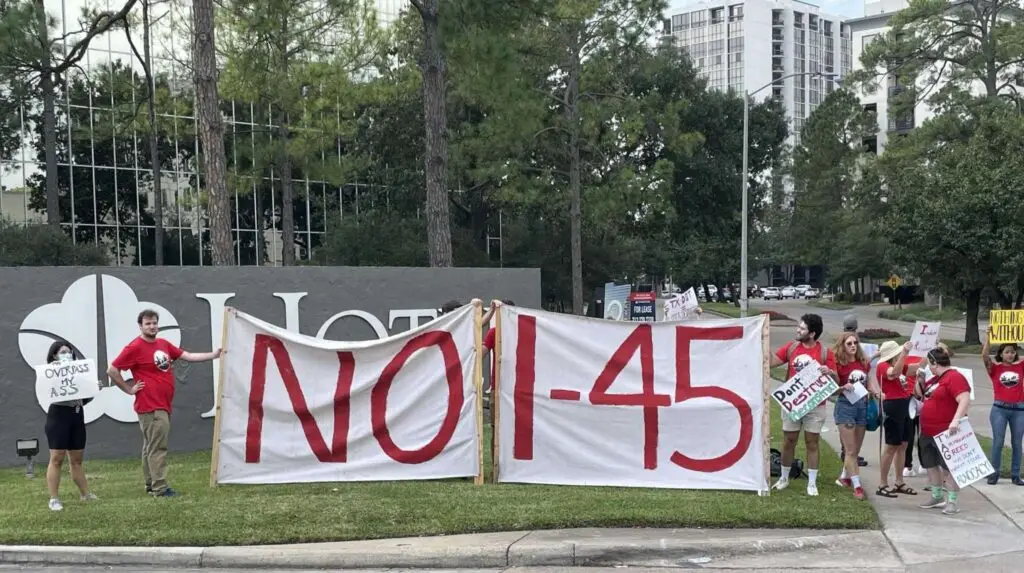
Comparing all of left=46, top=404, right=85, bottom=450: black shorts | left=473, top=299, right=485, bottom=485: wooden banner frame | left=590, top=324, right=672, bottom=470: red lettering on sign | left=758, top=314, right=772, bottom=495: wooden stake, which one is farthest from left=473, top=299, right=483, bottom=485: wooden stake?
left=46, top=404, right=85, bottom=450: black shorts

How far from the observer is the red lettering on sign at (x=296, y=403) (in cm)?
920

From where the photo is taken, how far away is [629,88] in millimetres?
37469

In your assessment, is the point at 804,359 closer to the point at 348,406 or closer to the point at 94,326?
the point at 348,406

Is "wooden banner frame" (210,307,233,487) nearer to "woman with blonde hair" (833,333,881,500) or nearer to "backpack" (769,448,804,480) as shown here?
"backpack" (769,448,804,480)

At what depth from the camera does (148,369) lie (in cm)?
857

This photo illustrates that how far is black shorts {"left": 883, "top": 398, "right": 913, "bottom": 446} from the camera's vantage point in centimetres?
900

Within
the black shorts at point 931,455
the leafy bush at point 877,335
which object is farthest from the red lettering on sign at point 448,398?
the leafy bush at point 877,335

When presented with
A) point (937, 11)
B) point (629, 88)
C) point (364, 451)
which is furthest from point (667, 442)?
point (937, 11)

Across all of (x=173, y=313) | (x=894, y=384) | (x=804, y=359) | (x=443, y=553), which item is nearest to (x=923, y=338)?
(x=894, y=384)

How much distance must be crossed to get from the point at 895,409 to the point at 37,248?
24606 millimetres

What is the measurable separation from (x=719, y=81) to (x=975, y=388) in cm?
15053

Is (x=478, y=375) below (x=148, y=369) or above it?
below

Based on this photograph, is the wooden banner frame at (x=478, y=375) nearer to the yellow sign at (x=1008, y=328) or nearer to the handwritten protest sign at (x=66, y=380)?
the handwritten protest sign at (x=66, y=380)

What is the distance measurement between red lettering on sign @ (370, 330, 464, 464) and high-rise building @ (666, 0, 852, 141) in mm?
154527
